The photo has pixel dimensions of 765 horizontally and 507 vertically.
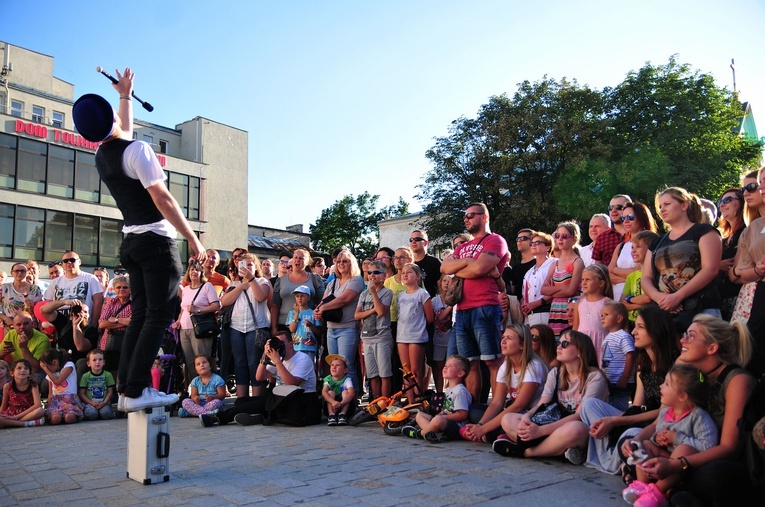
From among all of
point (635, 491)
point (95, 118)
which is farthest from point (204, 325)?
point (635, 491)

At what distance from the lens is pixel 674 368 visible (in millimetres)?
3787

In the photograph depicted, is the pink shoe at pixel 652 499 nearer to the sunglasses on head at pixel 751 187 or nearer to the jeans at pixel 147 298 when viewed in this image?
the sunglasses on head at pixel 751 187

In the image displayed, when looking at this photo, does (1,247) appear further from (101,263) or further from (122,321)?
(122,321)

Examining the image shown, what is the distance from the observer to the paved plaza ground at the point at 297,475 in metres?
3.57

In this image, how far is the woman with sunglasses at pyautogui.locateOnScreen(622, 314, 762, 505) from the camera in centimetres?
328

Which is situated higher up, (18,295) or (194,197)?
(194,197)

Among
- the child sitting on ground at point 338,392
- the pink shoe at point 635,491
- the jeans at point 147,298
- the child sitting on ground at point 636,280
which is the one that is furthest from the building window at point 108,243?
the pink shoe at point 635,491

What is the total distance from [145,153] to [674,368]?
3.55m

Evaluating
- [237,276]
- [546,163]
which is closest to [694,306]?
[237,276]

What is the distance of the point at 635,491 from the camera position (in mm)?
3453

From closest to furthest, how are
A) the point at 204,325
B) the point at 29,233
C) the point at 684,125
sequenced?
the point at 204,325 < the point at 684,125 < the point at 29,233

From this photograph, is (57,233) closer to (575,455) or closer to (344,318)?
(344,318)

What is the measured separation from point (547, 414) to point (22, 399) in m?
6.01

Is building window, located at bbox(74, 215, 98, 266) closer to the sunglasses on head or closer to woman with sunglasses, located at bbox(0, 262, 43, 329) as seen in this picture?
woman with sunglasses, located at bbox(0, 262, 43, 329)
